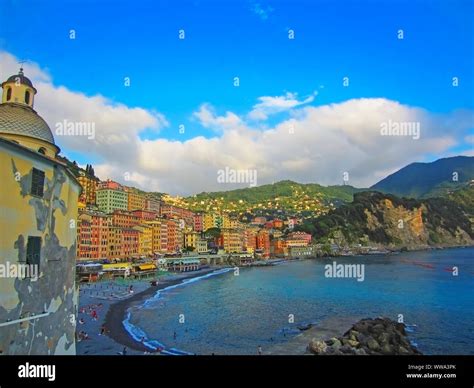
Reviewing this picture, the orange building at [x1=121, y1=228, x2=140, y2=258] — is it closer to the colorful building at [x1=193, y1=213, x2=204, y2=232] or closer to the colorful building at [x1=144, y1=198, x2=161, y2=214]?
the colorful building at [x1=144, y1=198, x2=161, y2=214]

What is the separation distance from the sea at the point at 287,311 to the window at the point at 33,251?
862cm

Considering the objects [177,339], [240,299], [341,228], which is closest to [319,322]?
[177,339]

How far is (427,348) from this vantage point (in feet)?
40.9

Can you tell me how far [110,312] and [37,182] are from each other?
15.3m

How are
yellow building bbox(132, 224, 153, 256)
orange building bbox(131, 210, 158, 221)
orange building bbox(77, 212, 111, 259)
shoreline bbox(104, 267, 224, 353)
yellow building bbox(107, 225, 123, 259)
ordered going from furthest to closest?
yellow building bbox(132, 224, 153, 256) → orange building bbox(131, 210, 158, 221) → yellow building bbox(107, 225, 123, 259) → orange building bbox(77, 212, 111, 259) → shoreline bbox(104, 267, 224, 353)

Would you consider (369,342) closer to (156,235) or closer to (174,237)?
(156,235)

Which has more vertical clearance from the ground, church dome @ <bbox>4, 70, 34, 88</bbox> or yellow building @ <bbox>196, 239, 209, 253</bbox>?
church dome @ <bbox>4, 70, 34, 88</bbox>

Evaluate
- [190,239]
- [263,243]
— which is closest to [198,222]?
[190,239]

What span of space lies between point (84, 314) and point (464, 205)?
2628 inches

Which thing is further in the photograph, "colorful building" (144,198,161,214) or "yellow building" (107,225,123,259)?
"colorful building" (144,198,161,214)

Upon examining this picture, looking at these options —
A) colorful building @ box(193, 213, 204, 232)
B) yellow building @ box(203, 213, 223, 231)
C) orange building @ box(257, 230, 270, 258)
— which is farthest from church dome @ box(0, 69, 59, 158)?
orange building @ box(257, 230, 270, 258)

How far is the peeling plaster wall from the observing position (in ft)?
13.0

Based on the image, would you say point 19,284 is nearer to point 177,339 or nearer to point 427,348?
point 177,339
